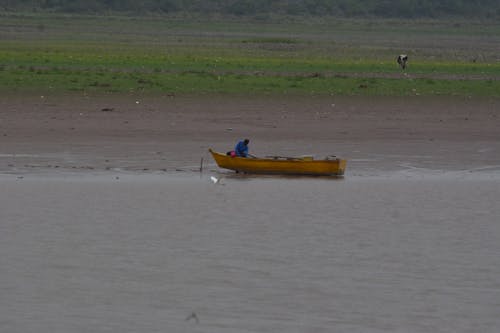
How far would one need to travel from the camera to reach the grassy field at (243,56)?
35.5 m

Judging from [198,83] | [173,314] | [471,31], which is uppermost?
[471,31]

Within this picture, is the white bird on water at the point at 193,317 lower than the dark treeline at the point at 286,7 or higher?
lower

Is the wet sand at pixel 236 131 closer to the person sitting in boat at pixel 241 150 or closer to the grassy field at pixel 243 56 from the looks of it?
the person sitting in boat at pixel 241 150

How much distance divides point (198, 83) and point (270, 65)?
9177 millimetres

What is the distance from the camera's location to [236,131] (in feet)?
91.4

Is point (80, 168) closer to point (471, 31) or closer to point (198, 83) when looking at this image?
point (198, 83)

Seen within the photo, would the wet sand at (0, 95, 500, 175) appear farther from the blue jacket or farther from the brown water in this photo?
the brown water

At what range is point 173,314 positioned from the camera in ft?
43.4

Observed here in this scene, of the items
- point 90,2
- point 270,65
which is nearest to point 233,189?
point 270,65

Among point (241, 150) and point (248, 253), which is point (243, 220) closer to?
point (248, 253)

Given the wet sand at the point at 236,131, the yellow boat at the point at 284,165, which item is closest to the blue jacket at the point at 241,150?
the yellow boat at the point at 284,165

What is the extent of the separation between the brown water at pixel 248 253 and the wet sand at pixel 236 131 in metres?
1.54

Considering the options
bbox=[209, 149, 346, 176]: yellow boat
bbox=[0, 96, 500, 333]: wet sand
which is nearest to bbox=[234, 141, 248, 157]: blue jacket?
bbox=[209, 149, 346, 176]: yellow boat

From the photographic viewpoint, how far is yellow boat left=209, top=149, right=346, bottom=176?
22828mm
